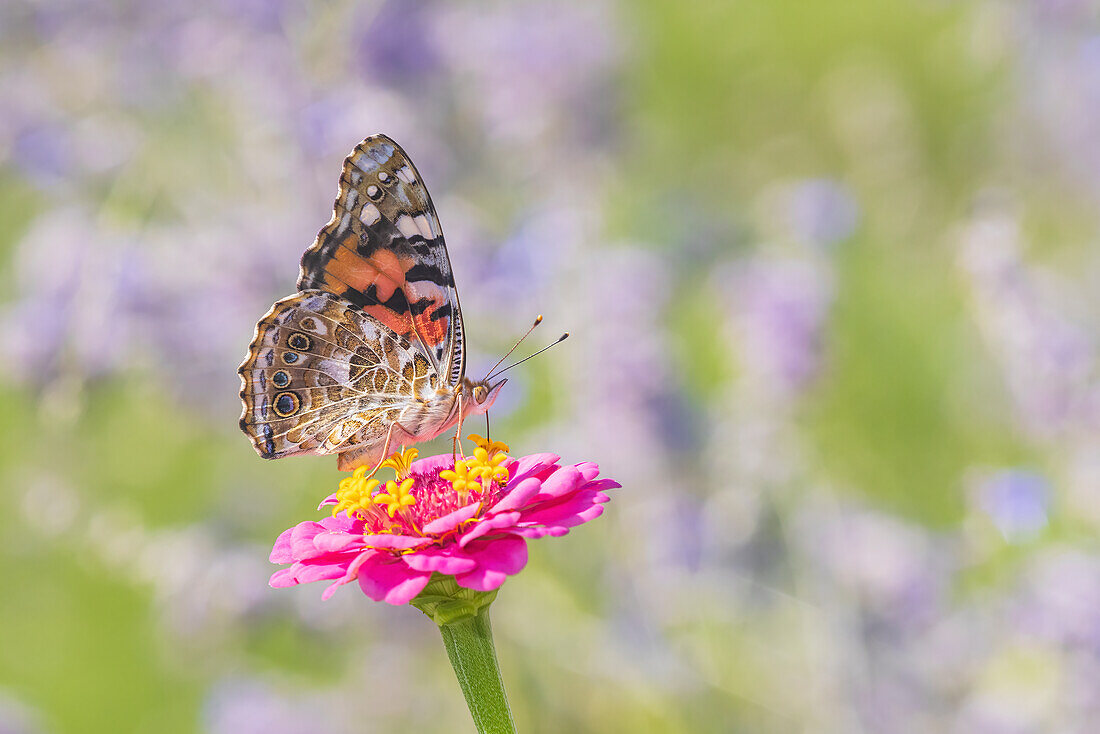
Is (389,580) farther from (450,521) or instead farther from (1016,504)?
(1016,504)

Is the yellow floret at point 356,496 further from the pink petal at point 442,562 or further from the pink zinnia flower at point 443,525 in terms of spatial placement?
the pink petal at point 442,562

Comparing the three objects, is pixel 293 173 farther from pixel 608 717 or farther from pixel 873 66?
pixel 873 66

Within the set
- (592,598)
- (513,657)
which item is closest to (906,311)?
(592,598)

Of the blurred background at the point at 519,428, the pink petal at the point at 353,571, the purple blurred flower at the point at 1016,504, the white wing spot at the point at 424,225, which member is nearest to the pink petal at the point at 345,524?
the pink petal at the point at 353,571

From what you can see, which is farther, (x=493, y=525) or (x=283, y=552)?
(x=283, y=552)

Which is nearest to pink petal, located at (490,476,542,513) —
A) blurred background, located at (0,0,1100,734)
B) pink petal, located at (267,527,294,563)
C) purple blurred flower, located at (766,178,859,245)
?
pink petal, located at (267,527,294,563)

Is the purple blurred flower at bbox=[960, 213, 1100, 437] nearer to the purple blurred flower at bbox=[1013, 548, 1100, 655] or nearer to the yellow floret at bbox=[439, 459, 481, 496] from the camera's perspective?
the purple blurred flower at bbox=[1013, 548, 1100, 655]

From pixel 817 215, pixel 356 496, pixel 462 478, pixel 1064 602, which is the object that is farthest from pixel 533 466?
pixel 817 215
